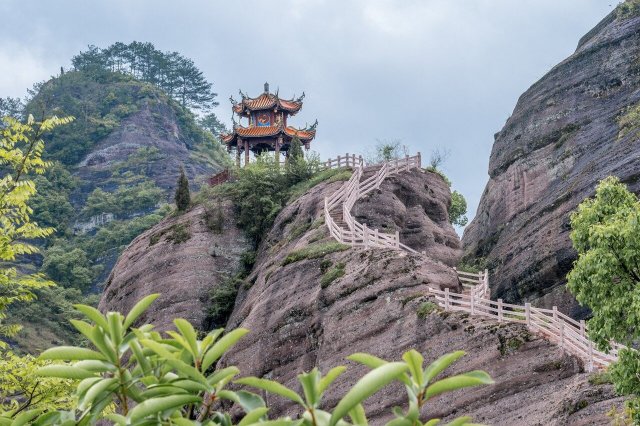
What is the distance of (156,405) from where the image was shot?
15.6ft

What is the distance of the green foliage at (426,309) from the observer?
25266 mm

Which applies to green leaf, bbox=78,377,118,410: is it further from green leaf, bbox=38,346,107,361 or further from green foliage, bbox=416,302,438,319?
green foliage, bbox=416,302,438,319

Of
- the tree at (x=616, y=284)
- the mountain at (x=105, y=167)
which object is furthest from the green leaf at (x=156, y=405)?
the mountain at (x=105, y=167)

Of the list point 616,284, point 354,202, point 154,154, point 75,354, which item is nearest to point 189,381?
point 75,354

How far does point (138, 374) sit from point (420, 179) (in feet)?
129

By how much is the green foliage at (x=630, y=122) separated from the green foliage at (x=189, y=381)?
34.2 meters

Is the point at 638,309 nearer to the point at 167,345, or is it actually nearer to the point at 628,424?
the point at 628,424

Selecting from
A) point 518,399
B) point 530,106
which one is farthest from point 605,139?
point 518,399

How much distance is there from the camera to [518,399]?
837 inches

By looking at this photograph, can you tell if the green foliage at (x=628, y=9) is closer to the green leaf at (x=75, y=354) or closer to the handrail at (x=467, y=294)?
the handrail at (x=467, y=294)

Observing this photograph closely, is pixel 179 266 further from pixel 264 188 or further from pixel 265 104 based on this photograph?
pixel 265 104

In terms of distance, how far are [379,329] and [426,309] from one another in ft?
5.59

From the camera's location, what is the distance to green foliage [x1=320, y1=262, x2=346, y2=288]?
2967cm

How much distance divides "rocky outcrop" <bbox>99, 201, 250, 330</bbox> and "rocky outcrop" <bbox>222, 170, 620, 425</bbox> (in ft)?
7.42
